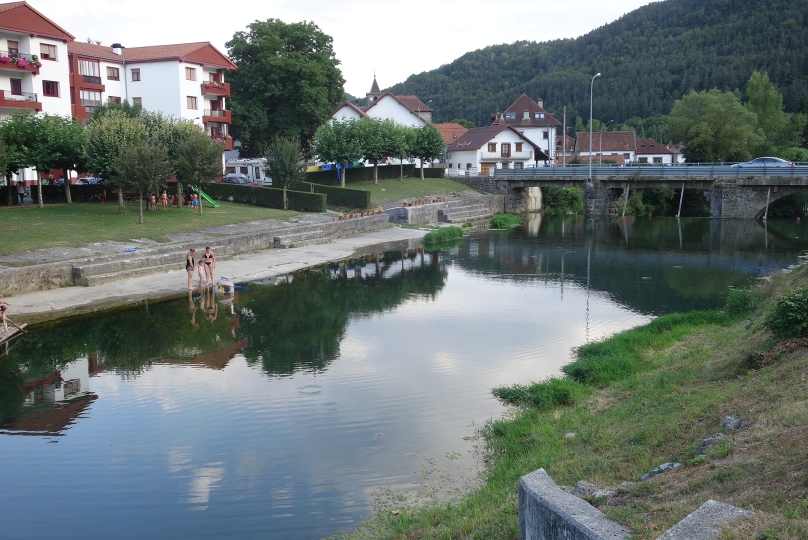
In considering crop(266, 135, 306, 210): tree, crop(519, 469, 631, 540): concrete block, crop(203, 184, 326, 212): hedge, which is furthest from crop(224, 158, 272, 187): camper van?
crop(519, 469, 631, 540): concrete block

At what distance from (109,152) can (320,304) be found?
63.1 ft

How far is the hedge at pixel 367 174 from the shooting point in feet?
212

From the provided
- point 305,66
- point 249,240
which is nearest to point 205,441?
point 249,240

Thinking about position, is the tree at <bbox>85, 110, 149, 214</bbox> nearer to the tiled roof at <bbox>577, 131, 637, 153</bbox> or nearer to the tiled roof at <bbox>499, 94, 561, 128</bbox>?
the tiled roof at <bbox>499, 94, 561, 128</bbox>

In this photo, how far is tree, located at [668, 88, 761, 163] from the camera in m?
70.9

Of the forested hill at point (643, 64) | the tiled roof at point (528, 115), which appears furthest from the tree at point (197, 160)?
the forested hill at point (643, 64)

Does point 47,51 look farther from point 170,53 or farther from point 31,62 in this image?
point 170,53

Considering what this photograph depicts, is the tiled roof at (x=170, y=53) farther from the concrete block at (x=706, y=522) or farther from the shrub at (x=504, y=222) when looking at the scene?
the concrete block at (x=706, y=522)

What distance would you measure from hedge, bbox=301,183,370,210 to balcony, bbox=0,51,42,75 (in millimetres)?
20785

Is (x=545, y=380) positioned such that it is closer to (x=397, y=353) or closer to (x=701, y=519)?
(x=397, y=353)

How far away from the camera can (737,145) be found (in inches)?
2810

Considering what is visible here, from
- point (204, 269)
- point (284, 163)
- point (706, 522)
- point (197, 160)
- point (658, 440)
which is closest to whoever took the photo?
point (706, 522)

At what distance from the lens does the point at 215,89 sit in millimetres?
61938

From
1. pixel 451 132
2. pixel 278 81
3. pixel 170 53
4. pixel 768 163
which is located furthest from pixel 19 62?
pixel 768 163
